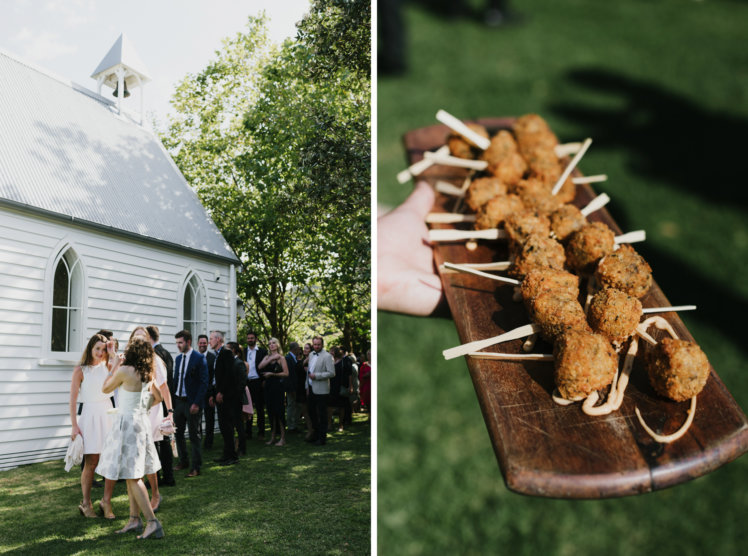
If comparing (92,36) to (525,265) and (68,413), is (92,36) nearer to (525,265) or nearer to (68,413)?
(68,413)

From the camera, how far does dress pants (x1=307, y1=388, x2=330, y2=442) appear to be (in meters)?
3.42

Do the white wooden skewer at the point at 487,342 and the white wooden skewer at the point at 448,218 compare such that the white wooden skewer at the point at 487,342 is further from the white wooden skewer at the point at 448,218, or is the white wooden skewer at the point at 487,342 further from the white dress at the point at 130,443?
the white dress at the point at 130,443

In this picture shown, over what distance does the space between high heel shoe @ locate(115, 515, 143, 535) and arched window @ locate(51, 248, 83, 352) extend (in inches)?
34.0

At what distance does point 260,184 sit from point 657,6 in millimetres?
5516

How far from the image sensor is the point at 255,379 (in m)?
3.44

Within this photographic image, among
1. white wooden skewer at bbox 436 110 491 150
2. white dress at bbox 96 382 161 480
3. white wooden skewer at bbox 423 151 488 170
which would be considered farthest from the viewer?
white dress at bbox 96 382 161 480

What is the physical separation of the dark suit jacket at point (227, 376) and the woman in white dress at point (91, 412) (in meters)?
0.56

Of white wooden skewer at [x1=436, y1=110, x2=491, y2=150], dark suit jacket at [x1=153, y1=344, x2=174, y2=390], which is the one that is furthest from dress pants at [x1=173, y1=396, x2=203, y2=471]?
white wooden skewer at [x1=436, y1=110, x2=491, y2=150]

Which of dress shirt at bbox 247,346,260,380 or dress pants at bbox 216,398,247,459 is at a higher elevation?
dress shirt at bbox 247,346,260,380

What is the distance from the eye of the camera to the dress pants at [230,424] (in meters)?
3.19

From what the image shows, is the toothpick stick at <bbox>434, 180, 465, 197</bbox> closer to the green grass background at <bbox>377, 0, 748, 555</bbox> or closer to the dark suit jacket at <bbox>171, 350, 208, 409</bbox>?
the green grass background at <bbox>377, 0, 748, 555</bbox>

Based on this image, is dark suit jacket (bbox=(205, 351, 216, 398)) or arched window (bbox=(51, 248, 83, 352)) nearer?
arched window (bbox=(51, 248, 83, 352))

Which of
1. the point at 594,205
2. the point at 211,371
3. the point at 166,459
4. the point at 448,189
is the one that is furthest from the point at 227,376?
the point at 594,205

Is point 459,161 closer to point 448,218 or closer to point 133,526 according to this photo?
point 448,218
